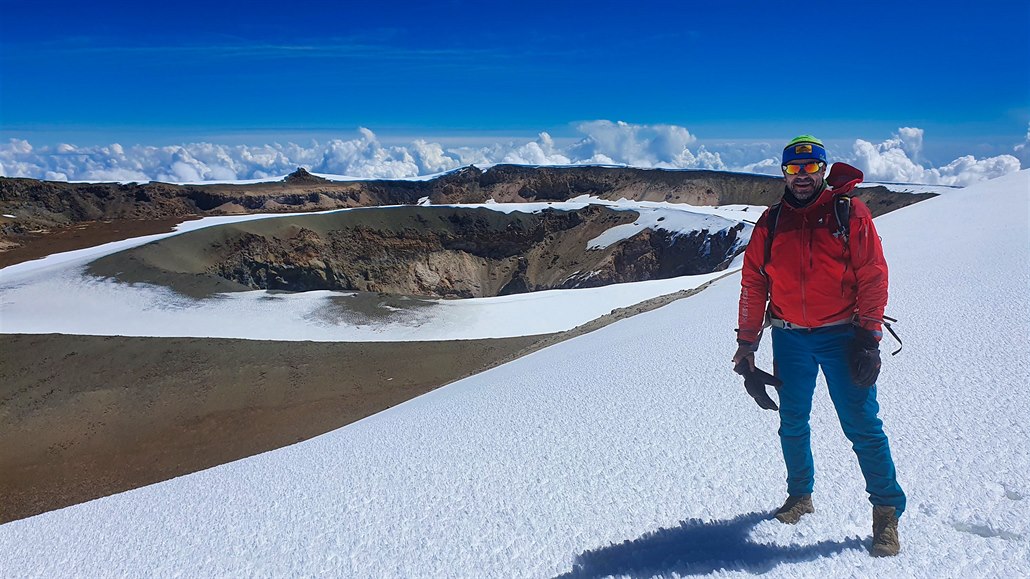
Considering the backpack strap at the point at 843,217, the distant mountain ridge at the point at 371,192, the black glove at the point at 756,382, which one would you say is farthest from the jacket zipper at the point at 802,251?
the distant mountain ridge at the point at 371,192

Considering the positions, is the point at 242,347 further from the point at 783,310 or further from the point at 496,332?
the point at 783,310

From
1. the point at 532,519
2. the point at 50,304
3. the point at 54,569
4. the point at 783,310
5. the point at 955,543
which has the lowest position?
the point at 50,304

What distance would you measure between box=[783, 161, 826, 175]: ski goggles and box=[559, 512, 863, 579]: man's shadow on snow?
1.58 metres

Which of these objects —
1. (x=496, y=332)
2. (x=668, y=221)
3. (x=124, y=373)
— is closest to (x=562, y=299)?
(x=496, y=332)

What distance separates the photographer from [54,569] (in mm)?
3279

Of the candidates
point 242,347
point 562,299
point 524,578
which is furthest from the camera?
point 562,299

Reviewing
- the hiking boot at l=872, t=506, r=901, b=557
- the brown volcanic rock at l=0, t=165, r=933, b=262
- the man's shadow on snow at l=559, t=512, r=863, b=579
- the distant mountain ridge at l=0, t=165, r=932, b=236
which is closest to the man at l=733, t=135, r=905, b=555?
the hiking boot at l=872, t=506, r=901, b=557

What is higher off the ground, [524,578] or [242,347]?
[524,578]

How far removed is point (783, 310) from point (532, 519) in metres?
1.61

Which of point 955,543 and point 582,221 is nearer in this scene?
point 955,543

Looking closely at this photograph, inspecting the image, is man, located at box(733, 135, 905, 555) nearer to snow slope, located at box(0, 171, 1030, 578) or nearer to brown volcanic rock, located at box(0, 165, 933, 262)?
snow slope, located at box(0, 171, 1030, 578)

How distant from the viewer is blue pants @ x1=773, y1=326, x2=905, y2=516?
2373 mm

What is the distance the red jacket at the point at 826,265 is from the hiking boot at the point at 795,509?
0.84 metres

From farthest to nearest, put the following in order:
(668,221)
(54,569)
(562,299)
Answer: (668,221)
(562,299)
(54,569)
